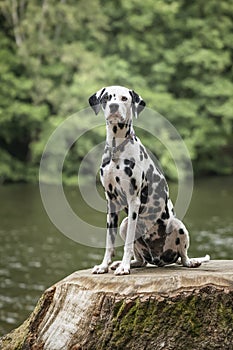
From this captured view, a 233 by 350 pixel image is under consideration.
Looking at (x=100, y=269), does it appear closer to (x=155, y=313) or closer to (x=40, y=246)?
(x=155, y=313)

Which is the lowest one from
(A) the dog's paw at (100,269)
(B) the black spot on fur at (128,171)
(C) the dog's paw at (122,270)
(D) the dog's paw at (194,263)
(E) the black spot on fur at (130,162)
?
(C) the dog's paw at (122,270)

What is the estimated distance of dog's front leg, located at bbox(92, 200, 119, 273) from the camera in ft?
20.2

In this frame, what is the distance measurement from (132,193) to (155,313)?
1022mm

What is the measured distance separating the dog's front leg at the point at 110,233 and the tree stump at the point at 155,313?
32cm

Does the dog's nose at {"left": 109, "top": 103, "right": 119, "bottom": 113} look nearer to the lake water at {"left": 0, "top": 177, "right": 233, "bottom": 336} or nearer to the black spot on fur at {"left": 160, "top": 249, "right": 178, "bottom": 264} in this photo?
the black spot on fur at {"left": 160, "top": 249, "right": 178, "bottom": 264}

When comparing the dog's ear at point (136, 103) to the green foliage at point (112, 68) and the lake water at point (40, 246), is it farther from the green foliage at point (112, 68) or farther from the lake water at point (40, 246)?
the green foliage at point (112, 68)

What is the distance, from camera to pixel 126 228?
624 centimetres

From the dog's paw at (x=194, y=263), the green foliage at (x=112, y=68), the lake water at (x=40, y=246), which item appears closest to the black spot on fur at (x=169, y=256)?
the dog's paw at (x=194, y=263)

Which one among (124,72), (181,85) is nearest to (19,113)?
(124,72)

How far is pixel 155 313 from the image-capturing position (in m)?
5.68

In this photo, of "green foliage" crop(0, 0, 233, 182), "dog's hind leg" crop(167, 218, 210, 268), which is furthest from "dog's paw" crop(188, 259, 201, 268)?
"green foliage" crop(0, 0, 233, 182)

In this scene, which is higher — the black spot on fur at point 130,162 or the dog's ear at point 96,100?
the dog's ear at point 96,100

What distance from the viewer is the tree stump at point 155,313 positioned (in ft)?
18.6

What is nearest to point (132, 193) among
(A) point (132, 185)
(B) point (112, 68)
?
(A) point (132, 185)
